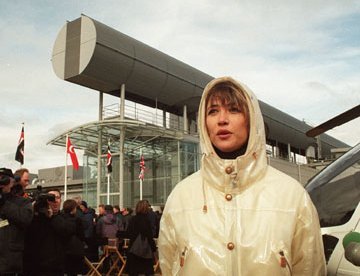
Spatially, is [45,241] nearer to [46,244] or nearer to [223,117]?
[46,244]

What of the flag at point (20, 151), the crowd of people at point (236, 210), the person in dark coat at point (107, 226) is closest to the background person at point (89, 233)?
the person in dark coat at point (107, 226)

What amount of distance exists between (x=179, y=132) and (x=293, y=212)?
21263 mm

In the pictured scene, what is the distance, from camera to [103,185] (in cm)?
2394

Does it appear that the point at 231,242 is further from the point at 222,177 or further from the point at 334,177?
the point at 334,177

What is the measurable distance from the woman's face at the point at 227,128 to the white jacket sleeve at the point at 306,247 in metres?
0.42

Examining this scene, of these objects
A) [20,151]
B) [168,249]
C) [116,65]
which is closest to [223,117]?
[168,249]

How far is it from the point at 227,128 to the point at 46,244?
4309mm

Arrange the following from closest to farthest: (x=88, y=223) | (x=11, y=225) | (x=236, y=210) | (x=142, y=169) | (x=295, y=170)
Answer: (x=236, y=210) < (x=11, y=225) < (x=88, y=223) < (x=142, y=169) < (x=295, y=170)

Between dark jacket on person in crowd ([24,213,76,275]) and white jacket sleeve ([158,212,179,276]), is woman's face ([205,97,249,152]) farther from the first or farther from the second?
dark jacket on person in crowd ([24,213,76,275])

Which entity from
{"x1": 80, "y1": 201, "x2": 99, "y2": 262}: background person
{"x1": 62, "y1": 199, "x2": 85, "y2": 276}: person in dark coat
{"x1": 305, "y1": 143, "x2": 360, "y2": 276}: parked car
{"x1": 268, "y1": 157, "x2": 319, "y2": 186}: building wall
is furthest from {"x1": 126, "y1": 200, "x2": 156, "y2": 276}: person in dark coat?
{"x1": 268, "y1": 157, "x2": 319, "y2": 186}: building wall

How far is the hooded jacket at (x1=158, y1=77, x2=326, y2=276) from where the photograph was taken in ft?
6.22

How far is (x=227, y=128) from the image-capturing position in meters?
2.12

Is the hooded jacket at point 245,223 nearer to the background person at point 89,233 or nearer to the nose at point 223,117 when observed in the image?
the nose at point 223,117

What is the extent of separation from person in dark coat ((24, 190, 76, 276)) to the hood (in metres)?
4.10
